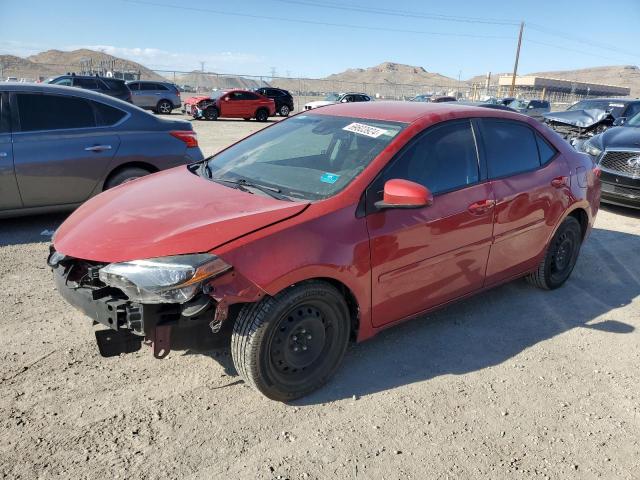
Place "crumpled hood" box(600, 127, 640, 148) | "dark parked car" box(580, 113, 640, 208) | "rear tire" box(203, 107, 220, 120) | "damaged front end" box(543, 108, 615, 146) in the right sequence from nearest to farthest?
"dark parked car" box(580, 113, 640, 208), "crumpled hood" box(600, 127, 640, 148), "damaged front end" box(543, 108, 615, 146), "rear tire" box(203, 107, 220, 120)

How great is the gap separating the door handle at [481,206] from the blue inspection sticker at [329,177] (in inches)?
39.1

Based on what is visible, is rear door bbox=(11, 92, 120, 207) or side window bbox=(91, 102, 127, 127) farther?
side window bbox=(91, 102, 127, 127)

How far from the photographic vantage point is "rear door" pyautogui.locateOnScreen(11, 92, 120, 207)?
5.31 metres

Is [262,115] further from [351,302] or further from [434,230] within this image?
[351,302]

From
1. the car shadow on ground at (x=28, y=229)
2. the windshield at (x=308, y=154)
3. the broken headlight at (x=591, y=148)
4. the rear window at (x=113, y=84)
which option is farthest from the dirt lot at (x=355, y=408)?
the rear window at (x=113, y=84)

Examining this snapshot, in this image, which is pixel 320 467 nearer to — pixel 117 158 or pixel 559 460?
pixel 559 460

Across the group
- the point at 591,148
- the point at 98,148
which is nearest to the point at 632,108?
the point at 591,148

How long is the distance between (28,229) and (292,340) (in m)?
4.33

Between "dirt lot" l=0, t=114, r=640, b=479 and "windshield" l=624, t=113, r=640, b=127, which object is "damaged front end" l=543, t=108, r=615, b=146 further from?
"dirt lot" l=0, t=114, r=640, b=479

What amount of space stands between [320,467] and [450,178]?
202cm

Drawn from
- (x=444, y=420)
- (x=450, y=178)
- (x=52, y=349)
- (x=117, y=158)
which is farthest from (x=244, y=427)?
(x=117, y=158)

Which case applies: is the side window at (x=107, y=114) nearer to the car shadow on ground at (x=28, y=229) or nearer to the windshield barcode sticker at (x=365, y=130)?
the car shadow on ground at (x=28, y=229)

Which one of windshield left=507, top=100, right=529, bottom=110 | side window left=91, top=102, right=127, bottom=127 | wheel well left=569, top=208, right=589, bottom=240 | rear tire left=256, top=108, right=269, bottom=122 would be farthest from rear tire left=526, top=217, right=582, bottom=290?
windshield left=507, top=100, right=529, bottom=110

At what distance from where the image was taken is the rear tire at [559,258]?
176 inches
